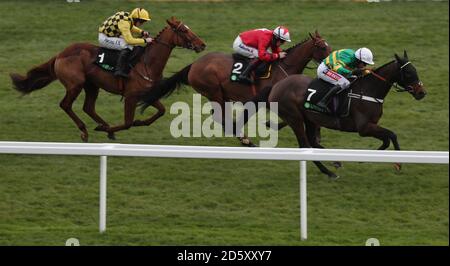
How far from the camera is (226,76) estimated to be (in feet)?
37.9

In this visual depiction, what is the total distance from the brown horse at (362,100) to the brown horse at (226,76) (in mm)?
606

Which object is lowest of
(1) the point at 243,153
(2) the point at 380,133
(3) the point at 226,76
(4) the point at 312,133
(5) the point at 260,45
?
(4) the point at 312,133

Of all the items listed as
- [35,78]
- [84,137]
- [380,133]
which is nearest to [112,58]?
[84,137]

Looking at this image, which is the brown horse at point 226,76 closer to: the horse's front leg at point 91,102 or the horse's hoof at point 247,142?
the horse's hoof at point 247,142

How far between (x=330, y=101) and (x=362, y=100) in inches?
10.7

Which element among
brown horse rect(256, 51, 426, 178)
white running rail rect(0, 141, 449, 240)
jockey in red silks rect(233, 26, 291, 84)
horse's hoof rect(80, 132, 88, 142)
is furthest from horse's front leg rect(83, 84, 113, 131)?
white running rail rect(0, 141, 449, 240)

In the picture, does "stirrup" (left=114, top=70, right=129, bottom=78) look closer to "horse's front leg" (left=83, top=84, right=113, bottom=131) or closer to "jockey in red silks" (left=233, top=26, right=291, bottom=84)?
"horse's front leg" (left=83, top=84, right=113, bottom=131)

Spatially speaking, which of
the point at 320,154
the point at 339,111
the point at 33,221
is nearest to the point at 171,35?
the point at 339,111

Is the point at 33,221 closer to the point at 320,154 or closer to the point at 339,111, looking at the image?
the point at 320,154

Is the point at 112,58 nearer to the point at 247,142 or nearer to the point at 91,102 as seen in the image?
the point at 91,102

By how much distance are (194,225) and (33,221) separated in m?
1.16

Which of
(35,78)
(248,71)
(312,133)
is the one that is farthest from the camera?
(35,78)

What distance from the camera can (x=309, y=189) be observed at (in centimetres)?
982
